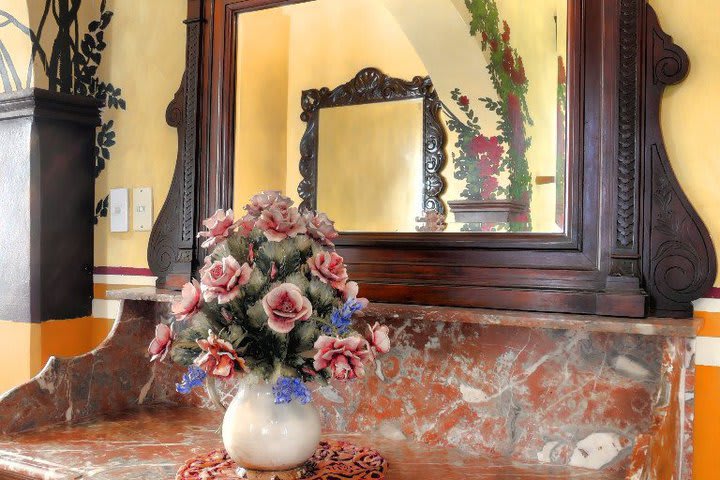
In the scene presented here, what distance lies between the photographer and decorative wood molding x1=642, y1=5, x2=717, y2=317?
1.37 metres

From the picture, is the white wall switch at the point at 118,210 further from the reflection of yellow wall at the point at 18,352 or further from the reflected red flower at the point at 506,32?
the reflected red flower at the point at 506,32

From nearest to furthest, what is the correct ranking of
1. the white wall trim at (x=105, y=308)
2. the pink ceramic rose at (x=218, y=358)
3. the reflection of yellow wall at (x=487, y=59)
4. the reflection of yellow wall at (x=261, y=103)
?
1. the pink ceramic rose at (x=218, y=358)
2. the reflection of yellow wall at (x=487, y=59)
3. the reflection of yellow wall at (x=261, y=103)
4. the white wall trim at (x=105, y=308)

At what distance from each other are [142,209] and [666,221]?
1.46m

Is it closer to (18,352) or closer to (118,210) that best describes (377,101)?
(118,210)

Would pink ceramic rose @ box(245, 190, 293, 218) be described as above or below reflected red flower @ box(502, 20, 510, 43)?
below

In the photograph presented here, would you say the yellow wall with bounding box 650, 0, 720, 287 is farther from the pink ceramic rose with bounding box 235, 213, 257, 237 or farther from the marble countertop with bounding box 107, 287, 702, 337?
the pink ceramic rose with bounding box 235, 213, 257, 237

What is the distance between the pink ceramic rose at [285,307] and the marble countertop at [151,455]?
0.40m

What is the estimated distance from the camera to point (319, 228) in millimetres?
1331

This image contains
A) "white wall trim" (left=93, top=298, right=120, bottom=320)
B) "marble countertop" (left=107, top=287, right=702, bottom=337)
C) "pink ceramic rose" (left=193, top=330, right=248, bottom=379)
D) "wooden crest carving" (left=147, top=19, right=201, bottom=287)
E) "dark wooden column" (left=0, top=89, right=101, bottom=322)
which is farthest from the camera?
"white wall trim" (left=93, top=298, right=120, bottom=320)

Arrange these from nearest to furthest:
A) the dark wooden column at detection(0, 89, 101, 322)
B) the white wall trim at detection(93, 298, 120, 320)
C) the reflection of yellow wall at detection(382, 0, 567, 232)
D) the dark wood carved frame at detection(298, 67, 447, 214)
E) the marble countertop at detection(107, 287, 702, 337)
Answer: the marble countertop at detection(107, 287, 702, 337)
the reflection of yellow wall at detection(382, 0, 567, 232)
the dark wood carved frame at detection(298, 67, 447, 214)
the dark wooden column at detection(0, 89, 101, 322)
the white wall trim at detection(93, 298, 120, 320)

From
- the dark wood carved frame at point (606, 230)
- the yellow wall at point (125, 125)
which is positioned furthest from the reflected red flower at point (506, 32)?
the yellow wall at point (125, 125)

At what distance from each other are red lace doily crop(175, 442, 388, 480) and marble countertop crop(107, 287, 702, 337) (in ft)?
0.97

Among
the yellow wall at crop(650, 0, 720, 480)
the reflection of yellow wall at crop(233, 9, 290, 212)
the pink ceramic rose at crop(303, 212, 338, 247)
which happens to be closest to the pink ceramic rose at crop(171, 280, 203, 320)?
the pink ceramic rose at crop(303, 212, 338, 247)

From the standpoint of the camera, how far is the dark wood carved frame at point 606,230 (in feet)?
4.53
